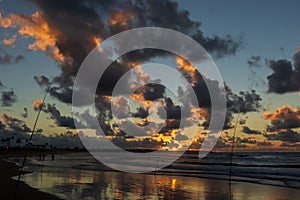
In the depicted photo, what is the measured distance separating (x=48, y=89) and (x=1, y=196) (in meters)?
7.40

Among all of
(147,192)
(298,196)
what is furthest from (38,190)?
(298,196)

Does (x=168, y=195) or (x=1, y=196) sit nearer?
(x=1, y=196)

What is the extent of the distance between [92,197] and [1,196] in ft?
15.6

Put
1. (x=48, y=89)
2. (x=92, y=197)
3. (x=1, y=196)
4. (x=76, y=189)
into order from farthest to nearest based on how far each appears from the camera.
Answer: (x=76, y=189) < (x=92, y=197) < (x=1, y=196) < (x=48, y=89)

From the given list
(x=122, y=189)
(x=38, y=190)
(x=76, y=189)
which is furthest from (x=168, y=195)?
(x=38, y=190)

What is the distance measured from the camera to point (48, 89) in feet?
45.7

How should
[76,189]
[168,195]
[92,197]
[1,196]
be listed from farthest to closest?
[76,189] → [168,195] → [92,197] → [1,196]

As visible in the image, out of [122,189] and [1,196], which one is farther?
[122,189]

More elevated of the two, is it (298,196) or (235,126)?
(235,126)

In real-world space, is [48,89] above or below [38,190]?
above

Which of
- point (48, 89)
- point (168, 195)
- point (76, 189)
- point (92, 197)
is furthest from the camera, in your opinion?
point (76, 189)

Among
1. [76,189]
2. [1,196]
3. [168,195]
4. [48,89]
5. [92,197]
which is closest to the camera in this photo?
[48,89]

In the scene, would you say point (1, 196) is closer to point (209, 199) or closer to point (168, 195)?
point (168, 195)

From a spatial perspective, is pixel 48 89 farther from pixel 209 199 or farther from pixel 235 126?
pixel 235 126
